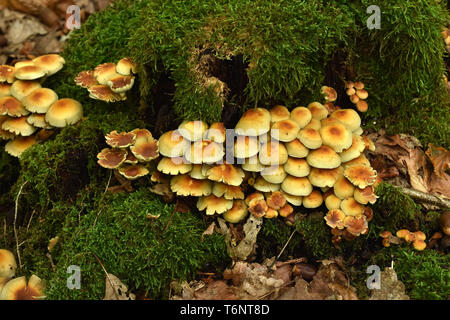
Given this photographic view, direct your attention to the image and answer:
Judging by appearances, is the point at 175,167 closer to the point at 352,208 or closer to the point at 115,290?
the point at 115,290

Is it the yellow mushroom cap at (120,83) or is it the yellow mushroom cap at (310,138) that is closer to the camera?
the yellow mushroom cap at (310,138)

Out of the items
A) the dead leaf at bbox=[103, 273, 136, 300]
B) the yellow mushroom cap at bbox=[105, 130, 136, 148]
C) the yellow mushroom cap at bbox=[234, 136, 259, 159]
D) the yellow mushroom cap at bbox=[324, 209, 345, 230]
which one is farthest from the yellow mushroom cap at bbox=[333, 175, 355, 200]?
the dead leaf at bbox=[103, 273, 136, 300]

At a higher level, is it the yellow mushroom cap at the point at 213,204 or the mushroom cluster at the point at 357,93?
the mushroom cluster at the point at 357,93

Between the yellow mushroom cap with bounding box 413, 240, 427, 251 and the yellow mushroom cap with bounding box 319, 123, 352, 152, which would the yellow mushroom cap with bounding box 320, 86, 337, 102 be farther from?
the yellow mushroom cap with bounding box 413, 240, 427, 251

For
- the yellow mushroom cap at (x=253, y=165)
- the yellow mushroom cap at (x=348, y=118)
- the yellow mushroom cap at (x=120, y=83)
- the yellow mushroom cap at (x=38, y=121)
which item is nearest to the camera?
the yellow mushroom cap at (x=253, y=165)

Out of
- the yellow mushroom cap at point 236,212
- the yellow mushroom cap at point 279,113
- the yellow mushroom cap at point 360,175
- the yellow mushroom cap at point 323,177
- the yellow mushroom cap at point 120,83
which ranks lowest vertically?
the yellow mushroom cap at point 236,212

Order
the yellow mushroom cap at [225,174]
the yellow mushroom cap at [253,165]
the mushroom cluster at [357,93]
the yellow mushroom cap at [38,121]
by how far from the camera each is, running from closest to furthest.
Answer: the yellow mushroom cap at [225,174]
the yellow mushroom cap at [253,165]
the mushroom cluster at [357,93]
the yellow mushroom cap at [38,121]

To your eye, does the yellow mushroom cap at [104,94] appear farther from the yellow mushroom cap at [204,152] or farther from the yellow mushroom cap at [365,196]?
the yellow mushroom cap at [365,196]

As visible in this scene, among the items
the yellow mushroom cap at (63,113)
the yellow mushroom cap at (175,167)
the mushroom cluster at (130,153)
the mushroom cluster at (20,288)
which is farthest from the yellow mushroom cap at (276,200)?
the yellow mushroom cap at (63,113)
